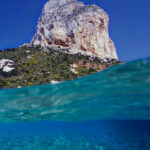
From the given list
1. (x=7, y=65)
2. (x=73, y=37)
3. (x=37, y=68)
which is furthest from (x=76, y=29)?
(x=7, y=65)

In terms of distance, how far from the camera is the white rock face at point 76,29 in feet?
242

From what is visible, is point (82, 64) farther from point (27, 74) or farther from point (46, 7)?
point (46, 7)

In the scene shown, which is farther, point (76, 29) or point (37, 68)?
point (76, 29)

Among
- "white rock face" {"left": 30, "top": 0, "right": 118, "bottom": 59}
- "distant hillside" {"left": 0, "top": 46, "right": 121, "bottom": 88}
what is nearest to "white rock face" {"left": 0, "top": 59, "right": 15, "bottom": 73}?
"distant hillside" {"left": 0, "top": 46, "right": 121, "bottom": 88}

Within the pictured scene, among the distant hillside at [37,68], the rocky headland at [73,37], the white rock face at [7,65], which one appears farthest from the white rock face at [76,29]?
the white rock face at [7,65]

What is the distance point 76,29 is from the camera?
7431 centimetres

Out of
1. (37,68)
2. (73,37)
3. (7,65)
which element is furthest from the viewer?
(73,37)

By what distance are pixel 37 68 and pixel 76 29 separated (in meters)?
42.6

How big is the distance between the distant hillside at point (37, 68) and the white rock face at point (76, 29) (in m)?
21.3

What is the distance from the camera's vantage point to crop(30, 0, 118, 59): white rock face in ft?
242

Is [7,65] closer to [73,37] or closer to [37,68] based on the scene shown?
[37,68]

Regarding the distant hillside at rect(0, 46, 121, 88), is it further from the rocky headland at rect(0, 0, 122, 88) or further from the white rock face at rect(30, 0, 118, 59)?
the white rock face at rect(30, 0, 118, 59)

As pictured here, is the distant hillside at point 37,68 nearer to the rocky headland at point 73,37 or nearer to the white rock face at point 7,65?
the white rock face at point 7,65

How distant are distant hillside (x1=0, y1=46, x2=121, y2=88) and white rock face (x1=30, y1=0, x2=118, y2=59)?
21312 mm
